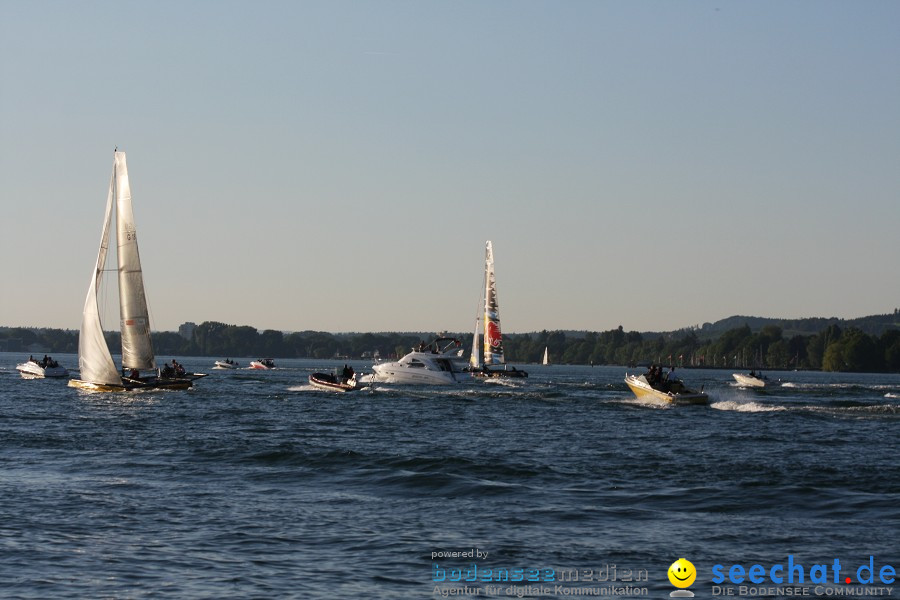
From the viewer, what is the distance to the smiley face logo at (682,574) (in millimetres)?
19750

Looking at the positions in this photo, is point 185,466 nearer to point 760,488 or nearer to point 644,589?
point 760,488

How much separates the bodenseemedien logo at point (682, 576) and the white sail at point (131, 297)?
5701cm

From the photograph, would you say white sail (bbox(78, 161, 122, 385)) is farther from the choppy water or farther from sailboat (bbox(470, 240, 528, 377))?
sailboat (bbox(470, 240, 528, 377))

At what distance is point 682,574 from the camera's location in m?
20.2

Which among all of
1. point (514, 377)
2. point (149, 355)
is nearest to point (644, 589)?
point (149, 355)

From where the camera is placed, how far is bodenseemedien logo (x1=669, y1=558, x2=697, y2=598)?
63.0ft

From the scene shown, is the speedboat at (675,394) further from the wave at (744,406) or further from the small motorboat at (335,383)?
the small motorboat at (335,383)

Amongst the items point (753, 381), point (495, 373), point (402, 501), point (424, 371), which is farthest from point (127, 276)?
point (753, 381)

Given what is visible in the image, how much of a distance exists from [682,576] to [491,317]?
337 ft

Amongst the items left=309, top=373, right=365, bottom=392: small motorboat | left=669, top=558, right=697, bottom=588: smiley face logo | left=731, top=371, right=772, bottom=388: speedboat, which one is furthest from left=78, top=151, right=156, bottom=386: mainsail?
left=731, top=371, right=772, bottom=388: speedboat

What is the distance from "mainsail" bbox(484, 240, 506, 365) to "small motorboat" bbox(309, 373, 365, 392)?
32382mm

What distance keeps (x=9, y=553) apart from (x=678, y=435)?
31.4 metres

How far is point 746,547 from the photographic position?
75.2 feet

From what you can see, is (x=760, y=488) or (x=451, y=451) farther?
(x=451, y=451)
